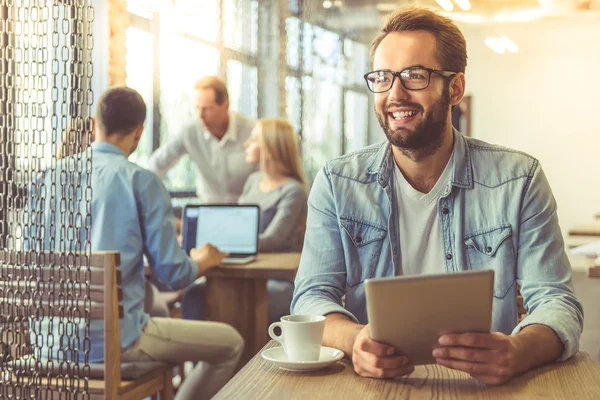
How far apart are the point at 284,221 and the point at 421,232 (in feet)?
7.21

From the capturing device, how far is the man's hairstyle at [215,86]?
4.84 metres

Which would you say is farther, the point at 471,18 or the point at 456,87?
the point at 471,18

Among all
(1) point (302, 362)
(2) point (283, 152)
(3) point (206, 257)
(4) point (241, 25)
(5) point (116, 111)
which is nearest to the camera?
(1) point (302, 362)

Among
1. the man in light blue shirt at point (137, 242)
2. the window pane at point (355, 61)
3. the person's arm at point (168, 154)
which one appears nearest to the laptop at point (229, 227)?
the man in light blue shirt at point (137, 242)

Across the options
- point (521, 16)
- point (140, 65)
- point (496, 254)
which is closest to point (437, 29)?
point (496, 254)

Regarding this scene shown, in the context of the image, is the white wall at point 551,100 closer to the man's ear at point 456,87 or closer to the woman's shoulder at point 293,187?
the woman's shoulder at point 293,187

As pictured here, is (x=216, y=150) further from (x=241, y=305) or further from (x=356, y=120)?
(x=356, y=120)

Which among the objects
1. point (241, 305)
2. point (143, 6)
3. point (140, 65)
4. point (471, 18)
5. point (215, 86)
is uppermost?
point (471, 18)

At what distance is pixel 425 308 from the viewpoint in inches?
46.8

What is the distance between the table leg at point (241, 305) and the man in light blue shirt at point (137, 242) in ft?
1.89

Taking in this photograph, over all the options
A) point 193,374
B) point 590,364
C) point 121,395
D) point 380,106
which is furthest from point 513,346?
point 193,374

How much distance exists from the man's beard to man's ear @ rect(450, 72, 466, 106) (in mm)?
36

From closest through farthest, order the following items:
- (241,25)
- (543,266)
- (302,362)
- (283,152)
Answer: (302,362), (543,266), (283,152), (241,25)

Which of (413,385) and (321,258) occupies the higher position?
(321,258)
